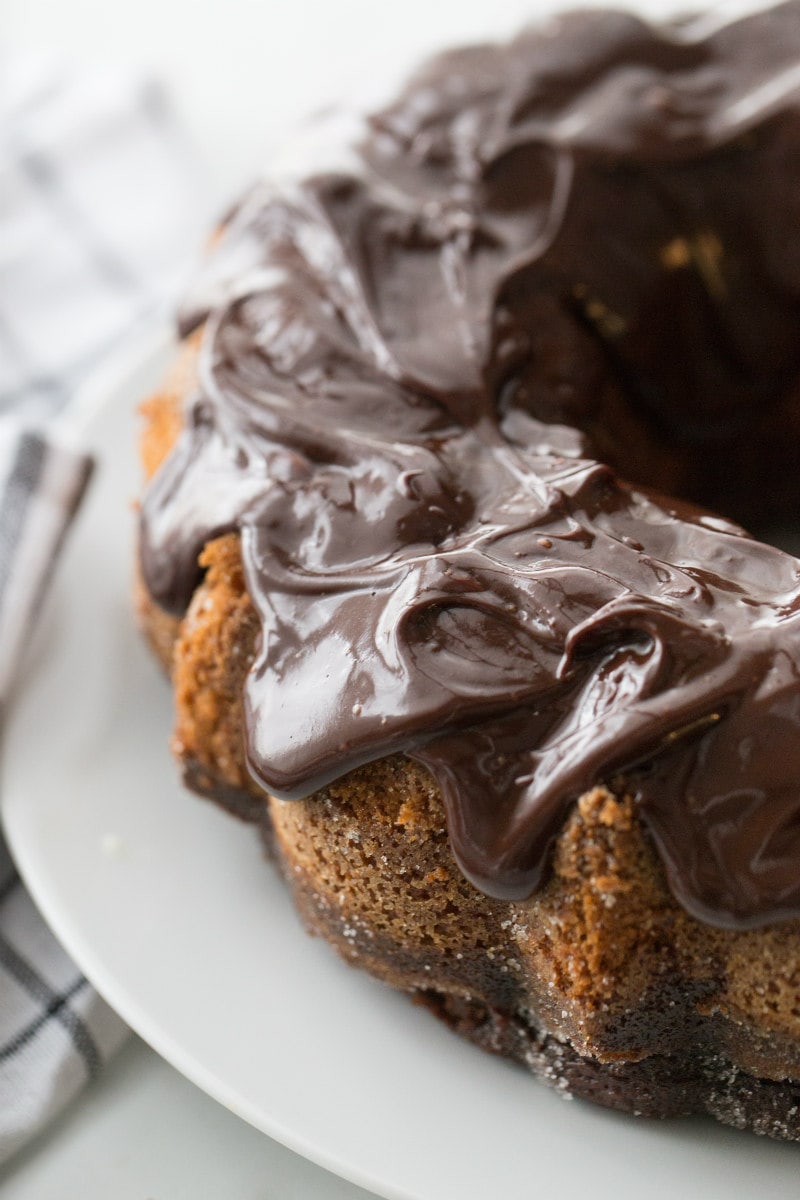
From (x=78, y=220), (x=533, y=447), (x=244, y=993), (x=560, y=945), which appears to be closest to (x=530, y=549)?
(x=533, y=447)

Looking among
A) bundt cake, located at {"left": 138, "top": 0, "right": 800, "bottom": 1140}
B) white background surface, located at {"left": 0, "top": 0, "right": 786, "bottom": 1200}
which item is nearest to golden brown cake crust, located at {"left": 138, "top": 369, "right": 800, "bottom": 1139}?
bundt cake, located at {"left": 138, "top": 0, "right": 800, "bottom": 1140}

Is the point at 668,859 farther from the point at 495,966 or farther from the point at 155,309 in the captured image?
the point at 155,309

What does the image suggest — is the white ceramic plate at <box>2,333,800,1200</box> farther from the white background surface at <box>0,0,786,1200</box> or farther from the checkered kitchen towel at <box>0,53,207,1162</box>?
the white background surface at <box>0,0,786,1200</box>

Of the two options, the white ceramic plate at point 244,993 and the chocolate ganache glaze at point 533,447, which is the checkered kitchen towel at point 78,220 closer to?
the white ceramic plate at point 244,993

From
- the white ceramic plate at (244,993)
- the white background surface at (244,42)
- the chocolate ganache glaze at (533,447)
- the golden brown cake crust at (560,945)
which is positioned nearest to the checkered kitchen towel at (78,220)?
the white background surface at (244,42)

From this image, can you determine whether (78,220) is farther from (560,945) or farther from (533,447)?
(560,945)

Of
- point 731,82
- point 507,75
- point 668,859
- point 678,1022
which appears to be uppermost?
point 507,75

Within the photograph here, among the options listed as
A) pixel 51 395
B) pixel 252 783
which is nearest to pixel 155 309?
pixel 51 395

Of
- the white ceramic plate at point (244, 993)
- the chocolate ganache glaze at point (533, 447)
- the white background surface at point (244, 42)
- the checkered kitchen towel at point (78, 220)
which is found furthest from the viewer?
the white background surface at point (244, 42)
